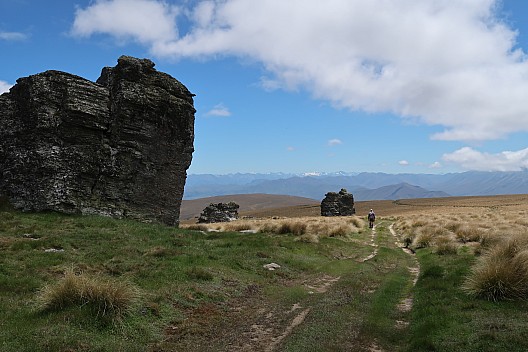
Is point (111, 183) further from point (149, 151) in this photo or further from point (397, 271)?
point (397, 271)

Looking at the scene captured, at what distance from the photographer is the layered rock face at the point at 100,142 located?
29688 millimetres

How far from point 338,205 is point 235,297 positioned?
6596 centimetres

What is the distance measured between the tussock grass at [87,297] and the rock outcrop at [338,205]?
70440mm

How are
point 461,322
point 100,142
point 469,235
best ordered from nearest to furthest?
point 461,322, point 469,235, point 100,142

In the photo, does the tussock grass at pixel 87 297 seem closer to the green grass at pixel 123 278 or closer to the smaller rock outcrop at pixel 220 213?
the green grass at pixel 123 278

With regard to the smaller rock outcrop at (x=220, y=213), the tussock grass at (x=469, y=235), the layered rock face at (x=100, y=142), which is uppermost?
the layered rock face at (x=100, y=142)

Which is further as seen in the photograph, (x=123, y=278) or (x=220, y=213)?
(x=220, y=213)

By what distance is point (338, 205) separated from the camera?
80.0 meters

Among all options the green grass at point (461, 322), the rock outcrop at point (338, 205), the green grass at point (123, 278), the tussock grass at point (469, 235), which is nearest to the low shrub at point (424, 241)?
the tussock grass at point (469, 235)

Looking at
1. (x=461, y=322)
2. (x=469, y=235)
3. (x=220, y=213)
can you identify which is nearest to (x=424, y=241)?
(x=469, y=235)

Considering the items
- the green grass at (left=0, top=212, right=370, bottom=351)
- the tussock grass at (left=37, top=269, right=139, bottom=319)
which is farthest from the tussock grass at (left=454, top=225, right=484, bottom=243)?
the tussock grass at (left=37, top=269, right=139, bottom=319)

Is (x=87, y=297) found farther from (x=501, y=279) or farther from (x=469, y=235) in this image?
(x=469, y=235)

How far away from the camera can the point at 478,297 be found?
Result: 1327cm

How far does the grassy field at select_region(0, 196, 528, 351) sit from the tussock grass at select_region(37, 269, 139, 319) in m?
0.03
